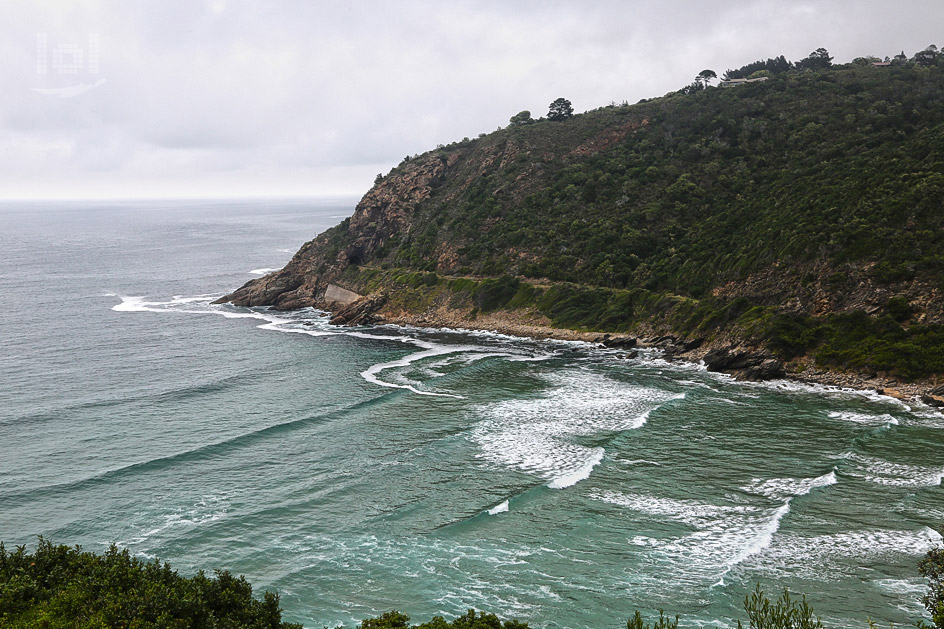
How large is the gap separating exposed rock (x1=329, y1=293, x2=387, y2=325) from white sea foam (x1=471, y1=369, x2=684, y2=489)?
39.0 meters

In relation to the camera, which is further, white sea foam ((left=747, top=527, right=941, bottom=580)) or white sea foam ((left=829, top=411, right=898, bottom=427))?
white sea foam ((left=829, top=411, right=898, bottom=427))

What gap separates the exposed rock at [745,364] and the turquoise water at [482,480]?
236 cm

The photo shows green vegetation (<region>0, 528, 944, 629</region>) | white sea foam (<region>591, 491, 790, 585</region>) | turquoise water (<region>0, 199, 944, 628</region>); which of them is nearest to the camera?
green vegetation (<region>0, 528, 944, 629</region>)

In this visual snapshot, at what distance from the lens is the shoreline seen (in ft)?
173

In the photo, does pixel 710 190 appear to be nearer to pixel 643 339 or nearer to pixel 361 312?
pixel 643 339

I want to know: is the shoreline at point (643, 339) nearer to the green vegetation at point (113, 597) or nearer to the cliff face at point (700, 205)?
the cliff face at point (700, 205)

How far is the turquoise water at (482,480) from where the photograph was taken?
2930 centimetres

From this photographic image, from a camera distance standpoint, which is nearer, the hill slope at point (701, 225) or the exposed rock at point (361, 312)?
the hill slope at point (701, 225)

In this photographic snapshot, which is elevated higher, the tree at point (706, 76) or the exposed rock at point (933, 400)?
the tree at point (706, 76)

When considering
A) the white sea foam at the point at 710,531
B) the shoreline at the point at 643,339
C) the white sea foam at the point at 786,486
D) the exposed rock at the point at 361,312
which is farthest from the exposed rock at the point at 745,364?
the exposed rock at the point at 361,312

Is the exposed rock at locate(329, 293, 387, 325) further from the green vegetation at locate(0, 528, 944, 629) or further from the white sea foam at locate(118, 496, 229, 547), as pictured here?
the green vegetation at locate(0, 528, 944, 629)

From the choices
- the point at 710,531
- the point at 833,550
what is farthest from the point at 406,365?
the point at 833,550

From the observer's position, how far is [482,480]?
40938 mm

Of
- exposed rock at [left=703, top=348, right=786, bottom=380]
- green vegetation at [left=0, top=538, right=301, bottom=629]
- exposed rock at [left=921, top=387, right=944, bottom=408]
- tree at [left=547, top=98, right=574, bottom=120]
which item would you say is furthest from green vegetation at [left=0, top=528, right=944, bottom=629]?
tree at [left=547, top=98, right=574, bottom=120]
